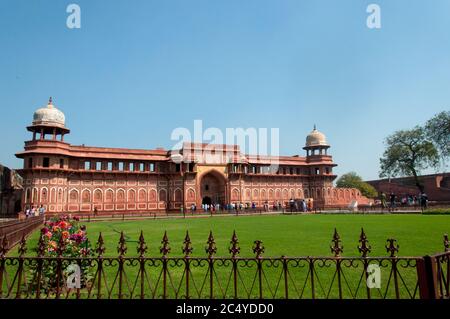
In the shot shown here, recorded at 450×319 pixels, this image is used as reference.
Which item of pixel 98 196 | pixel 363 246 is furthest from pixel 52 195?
pixel 363 246

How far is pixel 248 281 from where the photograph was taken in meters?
5.45

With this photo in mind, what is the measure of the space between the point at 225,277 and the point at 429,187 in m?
46.1

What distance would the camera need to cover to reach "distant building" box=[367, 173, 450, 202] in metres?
41.0

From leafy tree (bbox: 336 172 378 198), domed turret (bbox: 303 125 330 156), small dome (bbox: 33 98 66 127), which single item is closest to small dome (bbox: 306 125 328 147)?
domed turret (bbox: 303 125 330 156)

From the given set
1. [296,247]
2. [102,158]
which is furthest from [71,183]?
[296,247]

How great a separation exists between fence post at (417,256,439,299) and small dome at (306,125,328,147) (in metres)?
43.8

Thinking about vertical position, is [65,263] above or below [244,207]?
above

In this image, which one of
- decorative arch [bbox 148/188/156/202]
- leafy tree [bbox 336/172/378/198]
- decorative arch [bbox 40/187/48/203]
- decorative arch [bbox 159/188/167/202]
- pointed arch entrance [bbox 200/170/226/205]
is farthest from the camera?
leafy tree [bbox 336/172/378/198]

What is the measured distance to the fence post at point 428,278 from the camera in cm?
315

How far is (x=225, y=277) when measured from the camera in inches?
225

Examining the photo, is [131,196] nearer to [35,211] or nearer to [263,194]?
[35,211]

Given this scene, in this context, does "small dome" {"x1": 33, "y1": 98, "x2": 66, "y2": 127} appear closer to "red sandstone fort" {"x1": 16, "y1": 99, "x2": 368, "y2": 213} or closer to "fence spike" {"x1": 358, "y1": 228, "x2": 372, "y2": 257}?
"red sandstone fort" {"x1": 16, "y1": 99, "x2": 368, "y2": 213}
